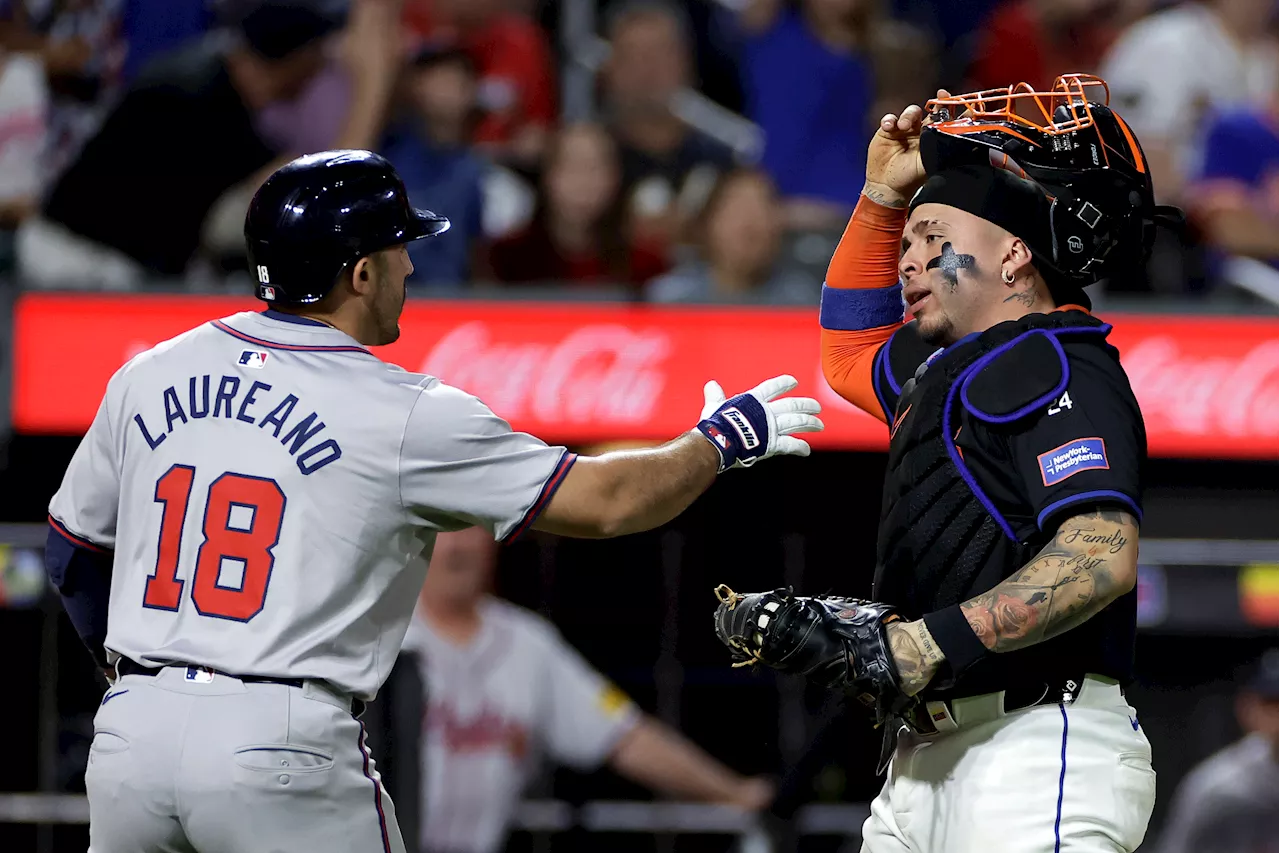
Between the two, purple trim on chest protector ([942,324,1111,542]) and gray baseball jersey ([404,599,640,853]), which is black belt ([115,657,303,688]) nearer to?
purple trim on chest protector ([942,324,1111,542])

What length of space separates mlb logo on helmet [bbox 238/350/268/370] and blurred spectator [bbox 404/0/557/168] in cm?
470

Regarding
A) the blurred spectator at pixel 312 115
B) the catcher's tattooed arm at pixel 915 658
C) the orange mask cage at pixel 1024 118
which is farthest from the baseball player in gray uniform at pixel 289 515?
the blurred spectator at pixel 312 115

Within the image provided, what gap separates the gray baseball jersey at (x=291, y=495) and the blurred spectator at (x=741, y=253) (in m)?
3.79

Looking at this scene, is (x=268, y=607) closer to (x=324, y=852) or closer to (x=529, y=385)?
(x=324, y=852)

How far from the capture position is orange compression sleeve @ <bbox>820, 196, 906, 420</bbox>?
3293 millimetres

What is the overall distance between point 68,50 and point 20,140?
48 cm

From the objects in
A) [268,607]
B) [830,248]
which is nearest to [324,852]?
[268,607]

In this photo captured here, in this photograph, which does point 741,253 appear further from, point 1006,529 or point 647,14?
point 1006,529

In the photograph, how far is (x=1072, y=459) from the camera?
102 inches

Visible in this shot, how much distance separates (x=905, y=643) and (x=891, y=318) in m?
0.99

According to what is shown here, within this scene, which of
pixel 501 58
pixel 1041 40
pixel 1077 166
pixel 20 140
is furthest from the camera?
pixel 1041 40

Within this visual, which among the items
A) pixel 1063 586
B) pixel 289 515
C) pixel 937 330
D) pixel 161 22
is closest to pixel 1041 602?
pixel 1063 586

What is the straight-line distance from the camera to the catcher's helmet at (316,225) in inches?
116

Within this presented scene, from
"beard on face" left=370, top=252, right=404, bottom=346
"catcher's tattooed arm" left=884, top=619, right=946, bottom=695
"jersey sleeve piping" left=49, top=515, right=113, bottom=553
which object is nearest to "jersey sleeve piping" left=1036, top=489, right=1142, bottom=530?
"catcher's tattooed arm" left=884, top=619, right=946, bottom=695
